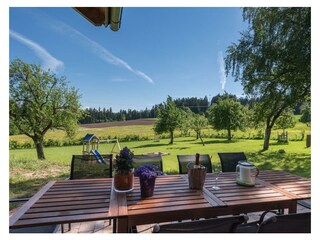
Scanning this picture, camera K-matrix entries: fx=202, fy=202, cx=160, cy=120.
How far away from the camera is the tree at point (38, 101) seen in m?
6.89

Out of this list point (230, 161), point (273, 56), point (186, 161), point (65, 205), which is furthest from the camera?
point (273, 56)

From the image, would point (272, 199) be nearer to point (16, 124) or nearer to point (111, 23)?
point (111, 23)

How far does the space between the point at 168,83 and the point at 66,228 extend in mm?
14949

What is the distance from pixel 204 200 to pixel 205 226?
1.89ft

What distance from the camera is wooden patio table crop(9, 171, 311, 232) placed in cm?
128

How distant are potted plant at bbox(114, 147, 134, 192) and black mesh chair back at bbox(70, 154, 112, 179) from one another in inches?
35.4

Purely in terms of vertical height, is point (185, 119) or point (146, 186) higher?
point (185, 119)

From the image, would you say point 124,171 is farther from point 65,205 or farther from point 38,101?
point 38,101

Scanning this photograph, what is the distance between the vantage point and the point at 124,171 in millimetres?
1634

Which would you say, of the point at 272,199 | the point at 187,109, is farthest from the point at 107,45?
the point at 187,109

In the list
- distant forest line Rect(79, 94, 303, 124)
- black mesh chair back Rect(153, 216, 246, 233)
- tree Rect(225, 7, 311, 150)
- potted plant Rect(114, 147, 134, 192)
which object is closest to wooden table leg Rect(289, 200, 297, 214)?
black mesh chair back Rect(153, 216, 246, 233)

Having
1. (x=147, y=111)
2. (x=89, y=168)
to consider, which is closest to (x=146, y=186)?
(x=89, y=168)

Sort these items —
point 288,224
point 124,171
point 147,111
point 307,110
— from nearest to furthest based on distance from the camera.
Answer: point 288,224
point 124,171
point 307,110
point 147,111

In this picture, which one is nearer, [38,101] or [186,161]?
[186,161]
